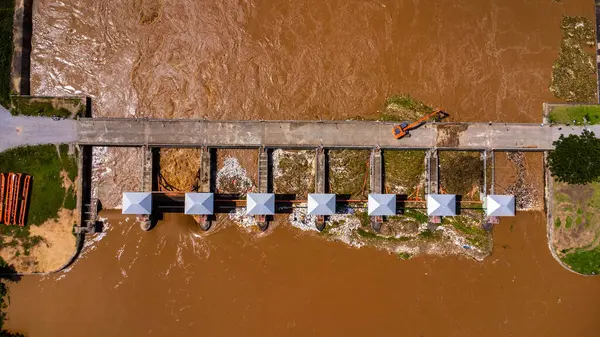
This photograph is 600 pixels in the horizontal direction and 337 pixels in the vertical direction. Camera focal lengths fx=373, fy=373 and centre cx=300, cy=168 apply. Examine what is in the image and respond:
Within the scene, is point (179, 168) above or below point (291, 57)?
below

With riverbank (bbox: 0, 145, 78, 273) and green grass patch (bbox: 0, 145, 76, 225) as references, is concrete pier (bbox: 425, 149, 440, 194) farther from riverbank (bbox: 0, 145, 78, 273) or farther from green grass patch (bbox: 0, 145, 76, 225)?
green grass patch (bbox: 0, 145, 76, 225)

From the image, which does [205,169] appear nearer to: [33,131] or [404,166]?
[33,131]

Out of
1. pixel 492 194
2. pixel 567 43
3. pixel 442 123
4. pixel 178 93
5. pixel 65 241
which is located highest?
pixel 567 43

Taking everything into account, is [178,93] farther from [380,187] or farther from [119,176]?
[380,187]

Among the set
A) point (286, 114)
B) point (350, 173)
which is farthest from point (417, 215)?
point (286, 114)

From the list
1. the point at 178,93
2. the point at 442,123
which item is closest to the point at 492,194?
the point at 442,123

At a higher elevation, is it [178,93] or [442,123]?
[178,93]

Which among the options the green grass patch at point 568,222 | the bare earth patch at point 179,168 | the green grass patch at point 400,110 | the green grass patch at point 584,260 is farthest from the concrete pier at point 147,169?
the green grass patch at point 584,260
